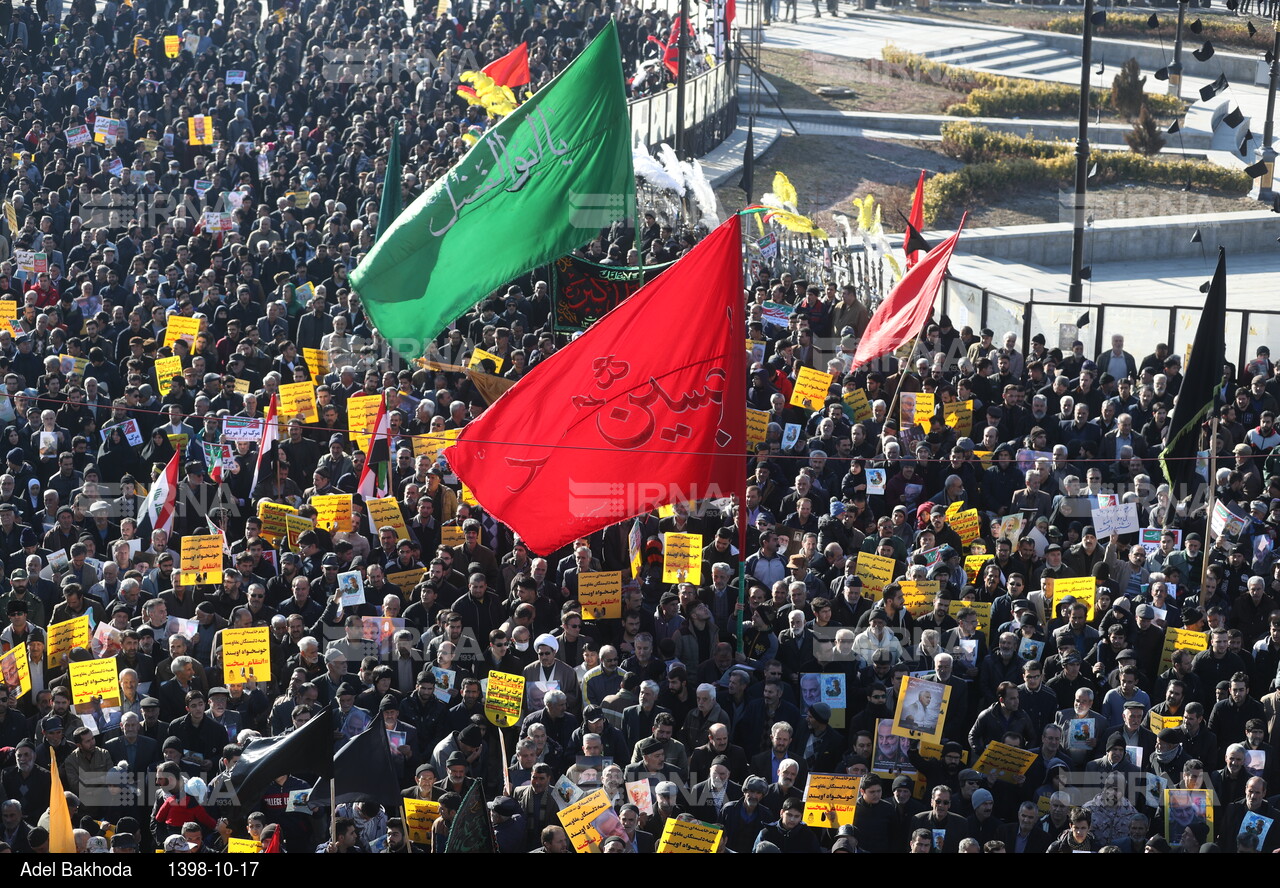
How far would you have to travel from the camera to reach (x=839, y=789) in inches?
379

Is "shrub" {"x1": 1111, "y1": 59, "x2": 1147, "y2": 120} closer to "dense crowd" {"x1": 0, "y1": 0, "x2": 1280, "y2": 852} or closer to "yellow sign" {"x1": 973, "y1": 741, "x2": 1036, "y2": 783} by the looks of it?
"dense crowd" {"x1": 0, "y1": 0, "x2": 1280, "y2": 852}

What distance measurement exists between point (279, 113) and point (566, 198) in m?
15.0

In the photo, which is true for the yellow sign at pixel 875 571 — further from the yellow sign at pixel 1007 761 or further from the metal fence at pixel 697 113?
the metal fence at pixel 697 113

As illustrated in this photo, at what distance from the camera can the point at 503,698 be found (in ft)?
34.7

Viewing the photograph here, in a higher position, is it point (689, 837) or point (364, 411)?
point (364, 411)

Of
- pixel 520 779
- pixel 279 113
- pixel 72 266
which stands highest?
pixel 279 113

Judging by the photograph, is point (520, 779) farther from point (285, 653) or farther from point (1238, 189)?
point (1238, 189)

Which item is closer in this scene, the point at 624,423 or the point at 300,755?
the point at 300,755

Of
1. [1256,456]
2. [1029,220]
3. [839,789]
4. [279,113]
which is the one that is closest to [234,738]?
[839,789]

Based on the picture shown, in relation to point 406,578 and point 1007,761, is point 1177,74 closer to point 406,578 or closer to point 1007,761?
point 406,578

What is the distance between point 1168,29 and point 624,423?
4060cm

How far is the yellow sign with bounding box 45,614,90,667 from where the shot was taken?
36.4 ft

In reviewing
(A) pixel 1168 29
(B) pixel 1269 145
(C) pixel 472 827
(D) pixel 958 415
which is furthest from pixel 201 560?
(A) pixel 1168 29

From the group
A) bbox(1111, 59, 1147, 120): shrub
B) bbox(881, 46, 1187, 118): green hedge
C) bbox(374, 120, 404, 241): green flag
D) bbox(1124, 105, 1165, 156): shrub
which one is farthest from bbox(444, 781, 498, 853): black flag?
bbox(881, 46, 1187, 118): green hedge
